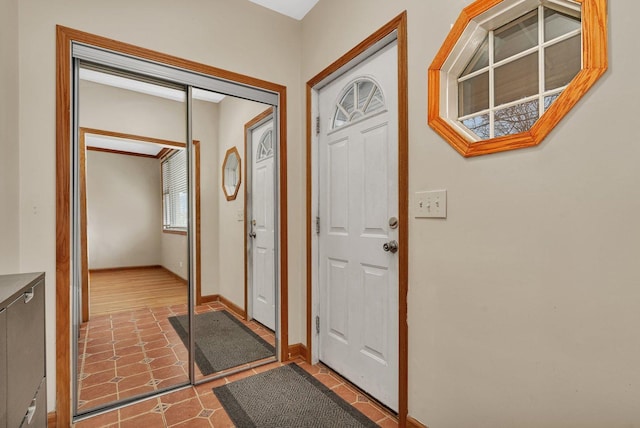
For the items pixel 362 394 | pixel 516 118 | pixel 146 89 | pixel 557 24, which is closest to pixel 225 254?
pixel 146 89

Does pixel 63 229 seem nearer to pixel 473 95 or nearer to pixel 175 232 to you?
pixel 175 232

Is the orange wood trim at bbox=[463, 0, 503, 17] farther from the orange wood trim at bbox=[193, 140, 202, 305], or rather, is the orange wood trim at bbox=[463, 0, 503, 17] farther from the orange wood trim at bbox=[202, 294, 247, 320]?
the orange wood trim at bbox=[202, 294, 247, 320]

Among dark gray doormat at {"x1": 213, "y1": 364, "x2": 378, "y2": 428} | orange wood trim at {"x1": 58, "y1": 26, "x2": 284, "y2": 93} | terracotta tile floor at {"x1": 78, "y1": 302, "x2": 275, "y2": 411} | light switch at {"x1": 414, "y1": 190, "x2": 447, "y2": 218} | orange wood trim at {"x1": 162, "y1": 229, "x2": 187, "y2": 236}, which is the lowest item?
dark gray doormat at {"x1": 213, "y1": 364, "x2": 378, "y2": 428}

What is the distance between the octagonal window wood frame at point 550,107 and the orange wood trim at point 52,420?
2396mm

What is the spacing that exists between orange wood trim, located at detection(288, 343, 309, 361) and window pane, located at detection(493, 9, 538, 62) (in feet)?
7.33

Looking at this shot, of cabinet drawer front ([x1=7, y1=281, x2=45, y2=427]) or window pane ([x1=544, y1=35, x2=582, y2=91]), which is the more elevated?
window pane ([x1=544, y1=35, x2=582, y2=91])

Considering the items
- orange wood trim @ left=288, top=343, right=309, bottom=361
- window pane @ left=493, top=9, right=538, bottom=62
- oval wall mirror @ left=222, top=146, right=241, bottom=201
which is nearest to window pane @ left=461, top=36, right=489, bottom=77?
window pane @ left=493, top=9, right=538, bottom=62

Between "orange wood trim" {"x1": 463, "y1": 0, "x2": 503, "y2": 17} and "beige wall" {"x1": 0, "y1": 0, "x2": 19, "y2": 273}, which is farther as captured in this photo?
"beige wall" {"x1": 0, "y1": 0, "x2": 19, "y2": 273}

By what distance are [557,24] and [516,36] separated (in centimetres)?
14

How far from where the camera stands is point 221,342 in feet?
7.68

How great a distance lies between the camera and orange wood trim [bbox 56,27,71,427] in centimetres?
164

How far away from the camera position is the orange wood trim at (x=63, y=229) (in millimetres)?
1637

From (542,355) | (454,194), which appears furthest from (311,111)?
(542,355)

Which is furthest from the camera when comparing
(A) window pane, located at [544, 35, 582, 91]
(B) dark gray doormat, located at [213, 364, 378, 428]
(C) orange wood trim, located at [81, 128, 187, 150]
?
(C) orange wood trim, located at [81, 128, 187, 150]
